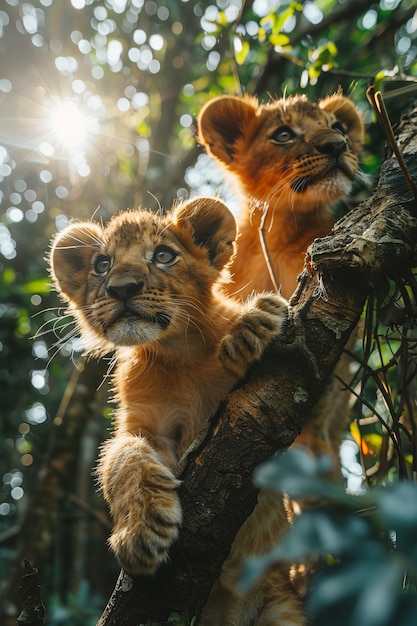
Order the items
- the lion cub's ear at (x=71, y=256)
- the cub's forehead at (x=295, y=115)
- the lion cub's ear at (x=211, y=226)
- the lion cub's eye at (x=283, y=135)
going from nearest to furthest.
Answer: the lion cub's ear at (x=211, y=226) → the lion cub's ear at (x=71, y=256) → the cub's forehead at (x=295, y=115) → the lion cub's eye at (x=283, y=135)

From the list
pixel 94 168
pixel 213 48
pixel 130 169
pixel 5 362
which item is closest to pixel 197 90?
pixel 213 48

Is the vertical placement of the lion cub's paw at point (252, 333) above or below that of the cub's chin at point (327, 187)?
below

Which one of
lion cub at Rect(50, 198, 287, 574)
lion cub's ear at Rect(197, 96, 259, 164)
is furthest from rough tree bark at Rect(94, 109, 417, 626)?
lion cub's ear at Rect(197, 96, 259, 164)

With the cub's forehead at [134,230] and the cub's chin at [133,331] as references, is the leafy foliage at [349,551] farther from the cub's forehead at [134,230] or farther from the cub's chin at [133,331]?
the cub's forehead at [134,230]

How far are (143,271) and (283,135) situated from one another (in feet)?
7.33

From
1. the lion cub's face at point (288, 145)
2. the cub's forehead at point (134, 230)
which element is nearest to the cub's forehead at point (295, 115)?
the lion cub's face at point (288, 145)

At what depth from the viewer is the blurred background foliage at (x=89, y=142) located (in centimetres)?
554

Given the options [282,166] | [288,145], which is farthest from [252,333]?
[288,145]

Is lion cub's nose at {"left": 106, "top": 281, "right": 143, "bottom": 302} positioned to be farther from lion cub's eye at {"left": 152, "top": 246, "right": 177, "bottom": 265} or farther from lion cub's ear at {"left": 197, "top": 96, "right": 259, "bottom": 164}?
lion cub's ear at {"left": 197, "top": 96, "right": 259, "bottom": 164}

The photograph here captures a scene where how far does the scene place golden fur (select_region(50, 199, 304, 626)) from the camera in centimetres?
321

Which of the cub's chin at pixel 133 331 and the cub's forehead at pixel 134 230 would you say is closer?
the cub's chin at pixel 133 331

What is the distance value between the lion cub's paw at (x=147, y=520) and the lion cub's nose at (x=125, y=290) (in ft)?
2.99

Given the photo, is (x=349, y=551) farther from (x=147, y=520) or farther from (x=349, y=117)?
(x=349, y=117)

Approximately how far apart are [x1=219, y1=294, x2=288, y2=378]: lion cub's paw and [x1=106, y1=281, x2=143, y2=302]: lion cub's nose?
0.60m
